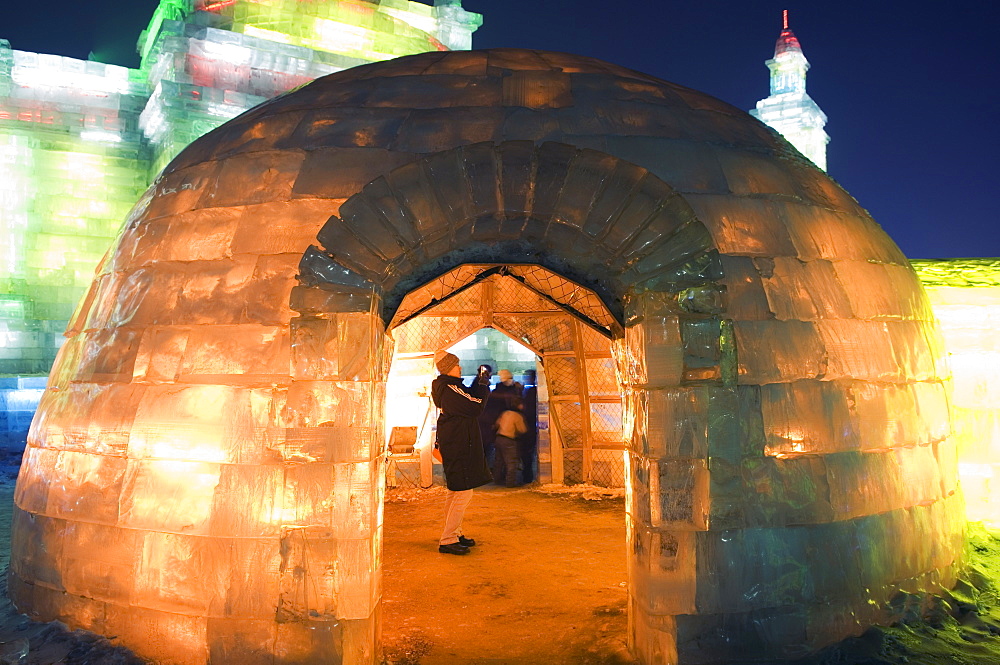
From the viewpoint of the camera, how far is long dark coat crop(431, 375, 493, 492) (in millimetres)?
6727

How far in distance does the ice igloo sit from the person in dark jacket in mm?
2131

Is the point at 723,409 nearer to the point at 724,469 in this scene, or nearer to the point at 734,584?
the point at 724,469

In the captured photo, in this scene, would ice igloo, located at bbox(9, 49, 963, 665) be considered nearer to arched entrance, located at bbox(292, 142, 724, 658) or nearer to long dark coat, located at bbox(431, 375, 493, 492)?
arched entrance, located at bbox(292, 142, 724, 658)

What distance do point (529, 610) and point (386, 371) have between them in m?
2.49

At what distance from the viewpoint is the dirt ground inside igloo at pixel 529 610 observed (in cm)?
426

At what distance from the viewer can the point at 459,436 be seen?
270 inches

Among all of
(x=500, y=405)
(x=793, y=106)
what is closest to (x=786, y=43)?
(x=793, y=106)

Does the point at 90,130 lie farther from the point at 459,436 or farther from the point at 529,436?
the point at 459,436

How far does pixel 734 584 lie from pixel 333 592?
8.16 ft

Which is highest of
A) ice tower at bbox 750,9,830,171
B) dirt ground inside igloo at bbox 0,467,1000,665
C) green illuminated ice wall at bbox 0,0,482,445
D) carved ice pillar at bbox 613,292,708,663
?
ice tower at bbox 750,9,830,171

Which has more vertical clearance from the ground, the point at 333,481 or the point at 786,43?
the point at 786,43

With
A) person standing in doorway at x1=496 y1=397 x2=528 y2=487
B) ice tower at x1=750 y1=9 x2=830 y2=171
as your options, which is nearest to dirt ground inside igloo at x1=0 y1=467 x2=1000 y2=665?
person standing in doorway at x1=496 y1=397 x2=528 y2=487

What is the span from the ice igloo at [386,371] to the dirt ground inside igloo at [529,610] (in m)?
0.21

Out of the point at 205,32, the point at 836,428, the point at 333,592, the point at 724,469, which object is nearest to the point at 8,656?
the point at 333,592
